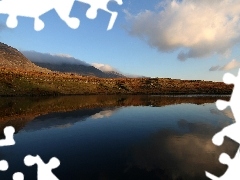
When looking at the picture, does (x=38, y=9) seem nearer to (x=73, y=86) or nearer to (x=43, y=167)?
(x=43, y=167)

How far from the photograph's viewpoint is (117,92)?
102 metres

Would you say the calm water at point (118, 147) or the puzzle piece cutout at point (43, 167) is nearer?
the puzzle piece cutout at point (43, 167)

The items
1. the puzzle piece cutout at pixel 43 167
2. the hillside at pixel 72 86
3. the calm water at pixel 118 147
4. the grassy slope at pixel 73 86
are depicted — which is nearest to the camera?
the puzzle piece cutout at pixel 43 167

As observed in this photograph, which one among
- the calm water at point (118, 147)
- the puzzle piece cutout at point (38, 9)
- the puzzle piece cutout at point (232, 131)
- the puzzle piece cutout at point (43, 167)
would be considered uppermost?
the puzzle piece cutout at point (38, 9)

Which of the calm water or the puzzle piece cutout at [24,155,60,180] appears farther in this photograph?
the calm water

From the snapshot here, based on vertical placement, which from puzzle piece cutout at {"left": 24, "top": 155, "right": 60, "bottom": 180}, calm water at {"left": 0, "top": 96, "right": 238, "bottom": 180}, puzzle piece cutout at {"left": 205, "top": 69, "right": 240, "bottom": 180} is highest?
puzzle piece cutout at {"left": 205, "top": 69, "right": 240, "bottom": 180}

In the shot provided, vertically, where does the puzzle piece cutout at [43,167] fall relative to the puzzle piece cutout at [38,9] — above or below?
below

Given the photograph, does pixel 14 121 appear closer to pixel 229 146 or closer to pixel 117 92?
pixel 229 146
